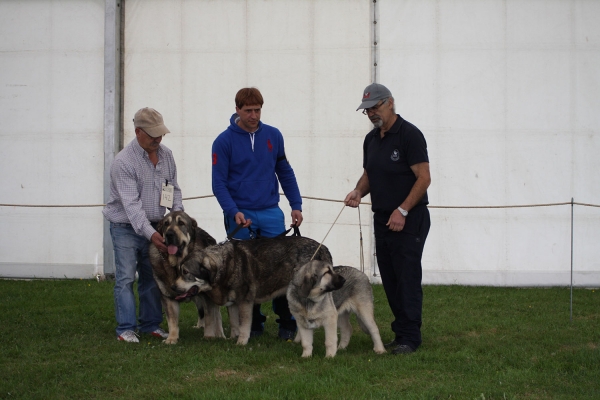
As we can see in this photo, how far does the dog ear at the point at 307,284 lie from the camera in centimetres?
594

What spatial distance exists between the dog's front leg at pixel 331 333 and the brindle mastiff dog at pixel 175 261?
1242 mm

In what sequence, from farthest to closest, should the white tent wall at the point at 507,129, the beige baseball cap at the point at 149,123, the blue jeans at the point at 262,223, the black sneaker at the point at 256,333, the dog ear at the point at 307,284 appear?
the white tent wall at the point at 507,129
the black sneaker at the point at 256,333
the blue jeans at the point at 262,223
the beige baseball cap at the point at 149,123
the dog ear at the point at 307,284

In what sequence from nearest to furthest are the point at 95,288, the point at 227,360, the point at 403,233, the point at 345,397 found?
the point at 345,397, the point at 227,360, the point at 403,233, the point at 95,288

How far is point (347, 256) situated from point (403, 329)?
488 centimetres

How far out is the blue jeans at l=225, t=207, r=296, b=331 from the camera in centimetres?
696

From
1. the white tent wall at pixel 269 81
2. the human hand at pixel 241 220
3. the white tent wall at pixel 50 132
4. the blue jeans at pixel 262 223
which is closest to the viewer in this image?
the human hand at pixel 241 220

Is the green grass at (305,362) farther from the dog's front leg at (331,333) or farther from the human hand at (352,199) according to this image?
the human hand at (352,199)

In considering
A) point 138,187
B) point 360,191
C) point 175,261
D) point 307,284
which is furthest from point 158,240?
point 360,191

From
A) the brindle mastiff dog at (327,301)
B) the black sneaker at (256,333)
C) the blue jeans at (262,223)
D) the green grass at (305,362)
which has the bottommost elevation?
the black sneaker at (256,333)

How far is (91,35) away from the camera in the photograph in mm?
11625

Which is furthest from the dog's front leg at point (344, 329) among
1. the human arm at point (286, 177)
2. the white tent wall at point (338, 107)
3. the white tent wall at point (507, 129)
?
the white tent wall at point (507, 129)

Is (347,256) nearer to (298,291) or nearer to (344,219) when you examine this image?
(344,219)

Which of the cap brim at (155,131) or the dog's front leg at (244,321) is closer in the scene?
the dog's front leg at (244,321)

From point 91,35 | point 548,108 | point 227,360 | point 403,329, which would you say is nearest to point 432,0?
point 548,108
